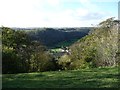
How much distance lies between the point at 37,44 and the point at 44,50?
163 cm

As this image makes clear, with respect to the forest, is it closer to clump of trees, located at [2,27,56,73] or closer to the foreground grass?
clump of trees, located at [2,27,56,73]

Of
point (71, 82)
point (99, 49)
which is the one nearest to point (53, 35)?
point (99, 49)

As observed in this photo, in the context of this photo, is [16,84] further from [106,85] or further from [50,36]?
[50,36]

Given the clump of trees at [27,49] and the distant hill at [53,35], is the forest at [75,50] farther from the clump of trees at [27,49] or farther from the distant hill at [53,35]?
the distant hill at [53,35]

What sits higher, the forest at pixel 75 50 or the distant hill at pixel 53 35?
the distant hill at pixel 53 35

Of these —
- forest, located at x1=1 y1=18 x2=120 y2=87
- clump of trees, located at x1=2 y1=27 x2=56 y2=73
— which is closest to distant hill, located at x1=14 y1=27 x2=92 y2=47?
forest, located at x1=1 y1=18 x2=120 y2=87

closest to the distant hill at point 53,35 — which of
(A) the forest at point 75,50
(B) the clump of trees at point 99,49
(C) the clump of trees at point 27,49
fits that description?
(A) the forest at point 75,50

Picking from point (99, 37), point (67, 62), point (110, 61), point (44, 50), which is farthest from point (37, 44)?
point (110, 61)

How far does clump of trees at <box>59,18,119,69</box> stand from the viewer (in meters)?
29.9

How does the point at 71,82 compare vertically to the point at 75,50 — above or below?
below

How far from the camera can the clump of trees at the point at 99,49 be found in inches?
1177

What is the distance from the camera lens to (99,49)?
3241 cm

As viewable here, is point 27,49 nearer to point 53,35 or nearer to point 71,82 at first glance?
point 71,82

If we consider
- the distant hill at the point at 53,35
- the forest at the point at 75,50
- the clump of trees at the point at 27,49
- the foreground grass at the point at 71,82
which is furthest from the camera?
the distant hill at the point at 53,35
